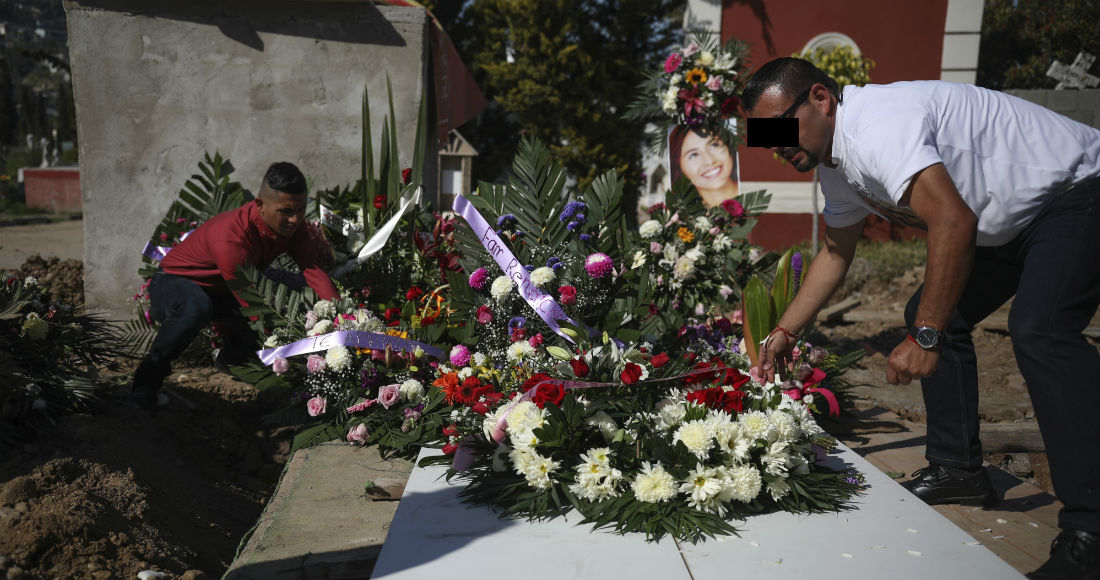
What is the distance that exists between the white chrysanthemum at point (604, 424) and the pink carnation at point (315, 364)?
140 centimetres

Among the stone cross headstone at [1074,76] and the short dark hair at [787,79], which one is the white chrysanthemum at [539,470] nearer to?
the short dark hair at [787,79]

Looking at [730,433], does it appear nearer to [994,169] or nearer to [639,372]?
[639,372]

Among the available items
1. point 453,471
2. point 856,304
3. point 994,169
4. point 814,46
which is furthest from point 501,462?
point 814,46

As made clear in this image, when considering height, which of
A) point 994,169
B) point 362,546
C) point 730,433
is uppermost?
point 994,169

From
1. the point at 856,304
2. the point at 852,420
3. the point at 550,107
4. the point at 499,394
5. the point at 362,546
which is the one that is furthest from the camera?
the point at 550,107

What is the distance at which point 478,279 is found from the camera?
11.2ft

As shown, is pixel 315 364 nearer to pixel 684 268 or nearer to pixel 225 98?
pixel 684 268

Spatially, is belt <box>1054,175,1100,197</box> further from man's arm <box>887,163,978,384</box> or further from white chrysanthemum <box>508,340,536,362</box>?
white chrysanthemum <box>508,340,536,362</box>

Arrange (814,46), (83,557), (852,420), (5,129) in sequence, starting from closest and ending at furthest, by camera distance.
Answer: (83,557) → (852,420) → (814,46) → (5,129)

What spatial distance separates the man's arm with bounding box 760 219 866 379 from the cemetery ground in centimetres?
115

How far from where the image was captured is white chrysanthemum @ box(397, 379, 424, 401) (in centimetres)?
319

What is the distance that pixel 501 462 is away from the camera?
2.48 metres

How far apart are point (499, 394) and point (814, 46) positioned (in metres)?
10.2

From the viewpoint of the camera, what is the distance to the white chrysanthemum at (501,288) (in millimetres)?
3264
